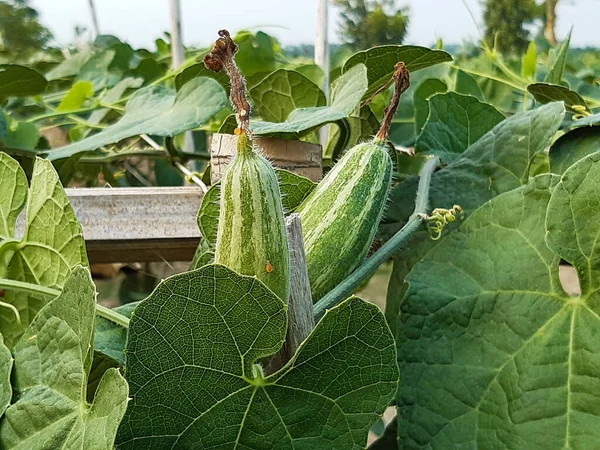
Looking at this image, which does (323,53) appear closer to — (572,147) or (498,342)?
(572,147)

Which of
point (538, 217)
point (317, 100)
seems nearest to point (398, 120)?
point (317, 100)

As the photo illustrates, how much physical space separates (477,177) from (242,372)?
15.3 inches

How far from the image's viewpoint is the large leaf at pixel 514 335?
0.43 meters

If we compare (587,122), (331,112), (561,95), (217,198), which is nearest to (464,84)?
(561,95)

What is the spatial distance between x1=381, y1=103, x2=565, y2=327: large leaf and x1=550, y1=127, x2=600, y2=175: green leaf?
3 cm

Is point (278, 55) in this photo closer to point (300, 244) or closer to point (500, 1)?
point (300, 244)

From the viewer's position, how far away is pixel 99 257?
0.70 metres

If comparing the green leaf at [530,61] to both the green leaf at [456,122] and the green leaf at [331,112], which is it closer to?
the green leaf at [456,122]

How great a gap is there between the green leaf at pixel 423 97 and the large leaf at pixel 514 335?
13.6 inches

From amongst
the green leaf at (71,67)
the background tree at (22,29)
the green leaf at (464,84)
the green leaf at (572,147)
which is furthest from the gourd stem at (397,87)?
the background tree at (22,29)

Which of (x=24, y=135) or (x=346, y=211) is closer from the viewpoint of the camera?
(x=346, y=211)

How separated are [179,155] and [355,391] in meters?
0.51

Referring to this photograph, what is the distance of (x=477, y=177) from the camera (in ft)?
2.08

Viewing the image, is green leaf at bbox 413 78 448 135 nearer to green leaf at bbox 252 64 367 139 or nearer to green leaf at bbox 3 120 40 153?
green leaf at bbox 252 64 367 139
